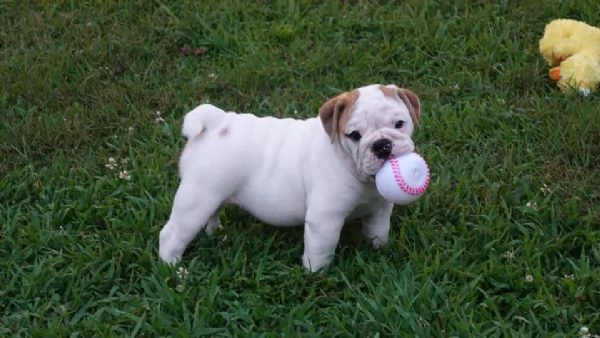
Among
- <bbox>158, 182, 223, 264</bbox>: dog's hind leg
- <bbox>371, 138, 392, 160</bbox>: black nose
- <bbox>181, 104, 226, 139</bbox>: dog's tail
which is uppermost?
<bbox>371, 138, 392, 160</bbox>: black nose

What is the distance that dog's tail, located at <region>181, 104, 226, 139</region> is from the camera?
3.82 m

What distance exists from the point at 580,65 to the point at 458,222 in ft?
4.87

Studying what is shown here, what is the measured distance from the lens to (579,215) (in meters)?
4.02

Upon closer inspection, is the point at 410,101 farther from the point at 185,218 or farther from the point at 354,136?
the point at 185,218

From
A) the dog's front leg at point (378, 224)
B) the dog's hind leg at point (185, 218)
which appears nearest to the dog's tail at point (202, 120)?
the dog's hind leg at point (185, 218)

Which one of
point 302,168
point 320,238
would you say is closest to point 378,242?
point 320,238

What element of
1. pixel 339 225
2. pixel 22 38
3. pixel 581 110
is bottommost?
pixel 22 38

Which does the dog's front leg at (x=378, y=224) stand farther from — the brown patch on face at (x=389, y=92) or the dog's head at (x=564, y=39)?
the dog's head at (x=564, y=39)

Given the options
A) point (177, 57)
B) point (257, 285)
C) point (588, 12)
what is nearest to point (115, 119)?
point (177, 57)

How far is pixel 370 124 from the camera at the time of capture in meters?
3.41

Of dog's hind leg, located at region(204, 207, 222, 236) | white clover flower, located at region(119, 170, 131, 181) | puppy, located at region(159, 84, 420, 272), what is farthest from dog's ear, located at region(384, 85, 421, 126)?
white clover flower, located at region(119, 170, 131, 181)

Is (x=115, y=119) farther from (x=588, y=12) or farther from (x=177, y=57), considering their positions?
(x=588, y=12)

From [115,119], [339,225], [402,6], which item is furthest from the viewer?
[402,6]

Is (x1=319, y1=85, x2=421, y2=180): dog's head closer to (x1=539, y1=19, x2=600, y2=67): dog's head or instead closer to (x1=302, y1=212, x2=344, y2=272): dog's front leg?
(x1=302, y1=212, x2=344, y2=272): dog's front leg
